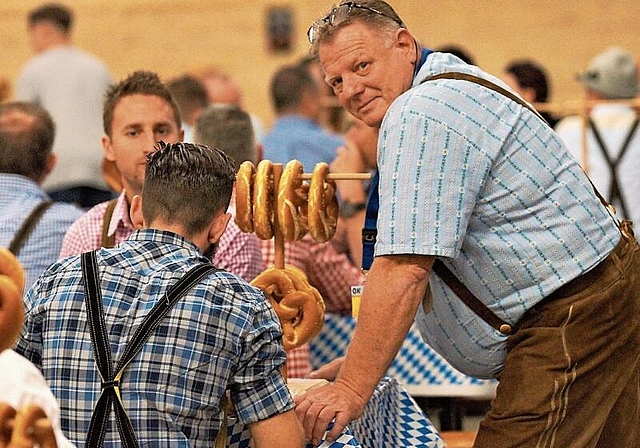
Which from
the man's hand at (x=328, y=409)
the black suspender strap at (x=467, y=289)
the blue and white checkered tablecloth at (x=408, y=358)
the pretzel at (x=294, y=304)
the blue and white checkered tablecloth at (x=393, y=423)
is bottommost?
the blue and white checkered tablecloth at (x=408, y=358)

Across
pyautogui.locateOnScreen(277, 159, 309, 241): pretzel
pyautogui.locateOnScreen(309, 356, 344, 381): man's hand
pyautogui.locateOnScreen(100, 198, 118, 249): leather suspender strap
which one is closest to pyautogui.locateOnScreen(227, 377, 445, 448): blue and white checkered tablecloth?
pyautogui.locateOnScreen(309, 356, 344, 381): man's hand

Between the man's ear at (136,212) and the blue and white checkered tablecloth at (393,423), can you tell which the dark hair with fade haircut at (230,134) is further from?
the man's ear at (136,212)

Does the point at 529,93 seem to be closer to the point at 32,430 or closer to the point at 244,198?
the point at 244,198

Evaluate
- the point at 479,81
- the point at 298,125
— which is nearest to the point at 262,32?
the point at 298,125

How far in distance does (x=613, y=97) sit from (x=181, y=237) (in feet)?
14.8

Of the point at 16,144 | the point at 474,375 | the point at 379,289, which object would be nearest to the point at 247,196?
the point at 379,289

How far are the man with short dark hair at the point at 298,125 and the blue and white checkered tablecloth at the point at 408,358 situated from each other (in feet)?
6.16

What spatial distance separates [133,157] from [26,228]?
21.6 inches

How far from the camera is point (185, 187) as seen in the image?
8.50 ft

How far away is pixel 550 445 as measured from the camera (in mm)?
2848

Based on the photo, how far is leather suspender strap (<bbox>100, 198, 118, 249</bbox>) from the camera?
374 cm

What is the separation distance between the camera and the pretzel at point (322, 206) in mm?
3092

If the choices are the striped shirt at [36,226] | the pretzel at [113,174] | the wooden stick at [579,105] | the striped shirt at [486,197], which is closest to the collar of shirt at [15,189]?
the striped shirt at [36,226]

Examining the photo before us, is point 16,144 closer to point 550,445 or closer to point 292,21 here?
point 550,445
